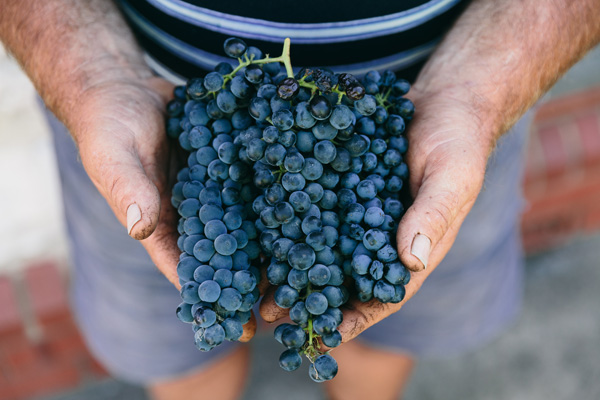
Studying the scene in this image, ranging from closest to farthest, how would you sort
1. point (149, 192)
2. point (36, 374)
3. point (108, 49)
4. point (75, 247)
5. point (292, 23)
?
1. point (149, 192)
2. point (292, 23)
3. point (108, 49)
4. point (75, 247)
5. point (36, 374)

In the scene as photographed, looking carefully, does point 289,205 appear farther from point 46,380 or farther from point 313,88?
point 46,380

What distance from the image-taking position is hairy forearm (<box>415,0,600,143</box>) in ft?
3.78

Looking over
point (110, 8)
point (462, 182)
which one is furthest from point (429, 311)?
point (110, 8)

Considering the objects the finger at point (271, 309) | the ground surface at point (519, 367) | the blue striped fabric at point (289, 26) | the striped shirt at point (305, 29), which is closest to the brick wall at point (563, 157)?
the ground surface at point (519, 367)

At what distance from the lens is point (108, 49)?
121cm

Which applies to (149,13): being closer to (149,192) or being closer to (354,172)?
(149,192)

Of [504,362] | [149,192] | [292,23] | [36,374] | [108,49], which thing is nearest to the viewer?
[149,192]

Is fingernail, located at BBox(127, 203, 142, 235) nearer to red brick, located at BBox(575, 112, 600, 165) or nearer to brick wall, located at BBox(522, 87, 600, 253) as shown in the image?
brick wall, located at BBox(522, 87, 600, 253)

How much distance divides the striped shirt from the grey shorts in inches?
13.9

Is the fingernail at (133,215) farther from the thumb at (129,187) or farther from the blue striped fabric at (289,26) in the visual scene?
the blue striped fabric at (289,26)

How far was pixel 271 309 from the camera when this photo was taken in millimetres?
982

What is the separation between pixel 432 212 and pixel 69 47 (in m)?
0.80

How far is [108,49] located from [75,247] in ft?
2.15

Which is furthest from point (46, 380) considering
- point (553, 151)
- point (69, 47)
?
point (553, 151)
